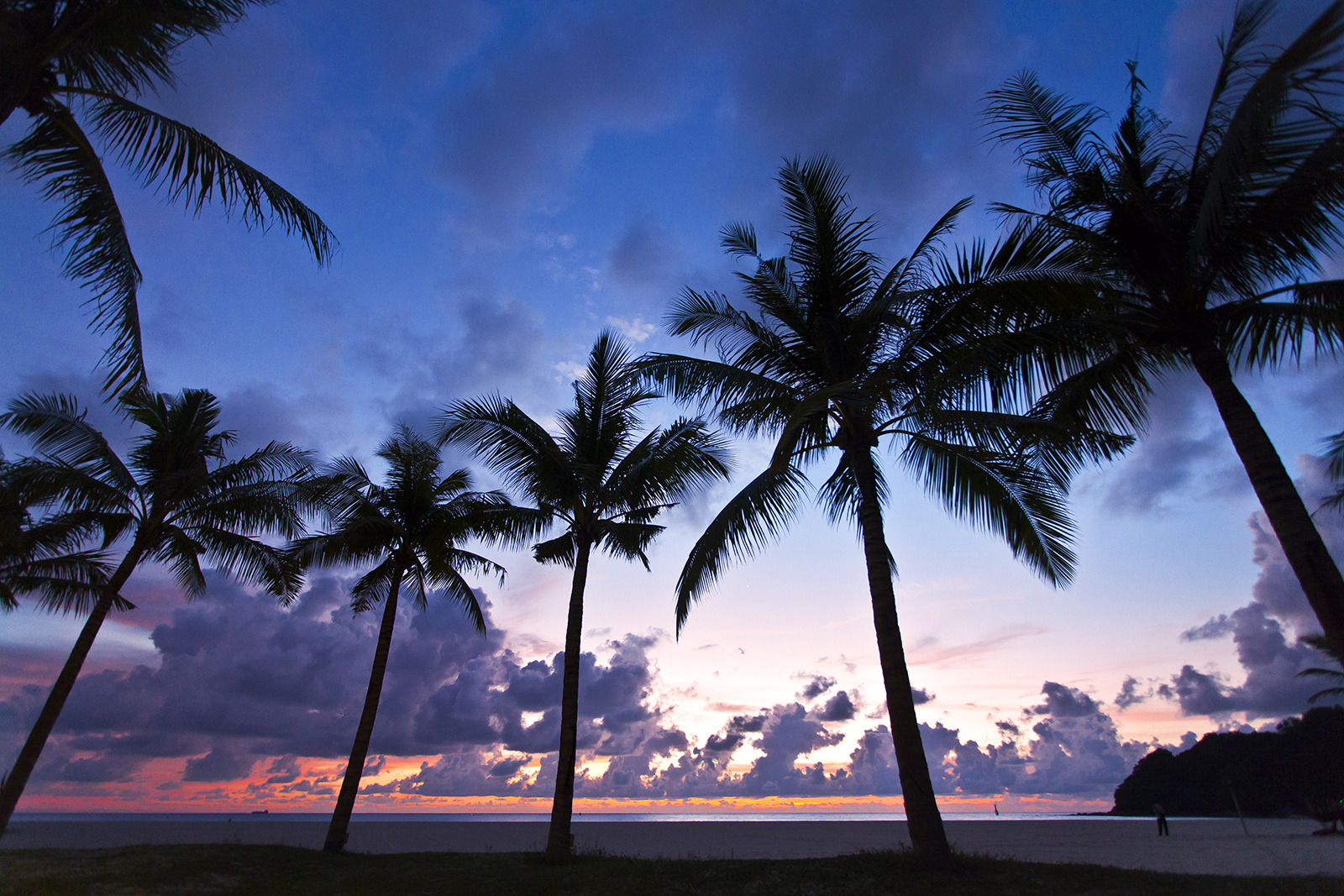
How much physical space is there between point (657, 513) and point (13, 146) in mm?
11813

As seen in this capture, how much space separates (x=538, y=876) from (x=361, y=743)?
7027 mm

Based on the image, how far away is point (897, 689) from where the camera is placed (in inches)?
374

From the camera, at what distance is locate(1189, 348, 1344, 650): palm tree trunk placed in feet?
21.5

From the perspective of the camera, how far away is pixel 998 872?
28.3 ft

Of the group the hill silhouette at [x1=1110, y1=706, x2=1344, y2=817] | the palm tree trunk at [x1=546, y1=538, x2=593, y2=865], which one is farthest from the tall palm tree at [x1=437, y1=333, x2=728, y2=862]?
the hill silhouette at [x1=1110, y1=706, x2=1344, y2=817]

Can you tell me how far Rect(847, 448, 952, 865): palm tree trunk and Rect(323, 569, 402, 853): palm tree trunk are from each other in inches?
453

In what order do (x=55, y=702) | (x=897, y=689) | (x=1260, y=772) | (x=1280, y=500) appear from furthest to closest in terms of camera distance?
(x=1260, y=772), (x=55, y=702), (x=897, y=689), (x=1280, y=500)

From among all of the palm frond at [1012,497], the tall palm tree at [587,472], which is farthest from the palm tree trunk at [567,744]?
the palm frond at [1012,497]

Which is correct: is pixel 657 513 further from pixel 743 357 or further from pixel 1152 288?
pixel 1152 288

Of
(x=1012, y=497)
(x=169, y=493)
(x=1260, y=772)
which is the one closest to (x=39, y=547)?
(x=169, y=493)

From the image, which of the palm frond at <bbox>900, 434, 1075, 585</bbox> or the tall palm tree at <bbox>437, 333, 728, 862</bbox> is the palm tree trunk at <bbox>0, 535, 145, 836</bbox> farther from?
the palm frond at <bbox>900, 434, 1075, 585</bbox>

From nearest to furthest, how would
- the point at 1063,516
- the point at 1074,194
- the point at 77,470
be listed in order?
the point at 1074,194 < the point at 1063,516 < the point at 77,470

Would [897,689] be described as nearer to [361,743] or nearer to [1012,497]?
[1012,497]

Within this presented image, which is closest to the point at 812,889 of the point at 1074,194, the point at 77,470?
the point at 1074,194
